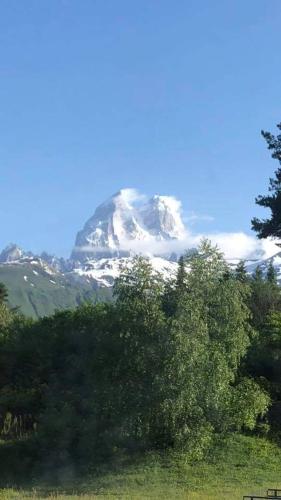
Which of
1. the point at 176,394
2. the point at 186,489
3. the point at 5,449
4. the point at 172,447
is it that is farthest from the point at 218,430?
the point at 5,449

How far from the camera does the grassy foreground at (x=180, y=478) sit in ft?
89.6

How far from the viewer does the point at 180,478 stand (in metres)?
30.7

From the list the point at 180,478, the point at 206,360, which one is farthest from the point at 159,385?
the point at 180,478

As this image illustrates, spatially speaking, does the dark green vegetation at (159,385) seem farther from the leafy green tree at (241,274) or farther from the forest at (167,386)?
the leafy green tree at (241,274)

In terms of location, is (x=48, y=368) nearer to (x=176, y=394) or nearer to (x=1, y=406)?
(x=1, y=406)

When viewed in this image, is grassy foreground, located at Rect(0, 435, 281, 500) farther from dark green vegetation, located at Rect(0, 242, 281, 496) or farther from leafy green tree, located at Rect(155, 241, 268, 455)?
leafy green tree, located at Rect(155, 241, 268, 455)

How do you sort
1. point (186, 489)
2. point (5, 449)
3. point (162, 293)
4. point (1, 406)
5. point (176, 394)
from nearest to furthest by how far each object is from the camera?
point (186, 489) → point (176, 394) → point (162, 293) → point (5, 449) → point (1, 406)

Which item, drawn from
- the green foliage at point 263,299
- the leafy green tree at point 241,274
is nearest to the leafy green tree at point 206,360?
the leafy green tree at point 241,274

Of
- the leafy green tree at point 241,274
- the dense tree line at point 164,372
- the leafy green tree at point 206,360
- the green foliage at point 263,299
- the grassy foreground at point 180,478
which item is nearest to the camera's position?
the grassy foreground at point 180,478

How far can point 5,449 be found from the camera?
38375mm

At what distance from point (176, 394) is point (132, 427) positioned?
2.88m

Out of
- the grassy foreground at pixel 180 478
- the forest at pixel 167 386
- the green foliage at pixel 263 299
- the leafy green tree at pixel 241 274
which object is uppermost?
the leafy green tree at pixel 241 274

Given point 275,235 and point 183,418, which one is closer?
point 275,235

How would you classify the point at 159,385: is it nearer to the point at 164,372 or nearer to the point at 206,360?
the point at 164,372
